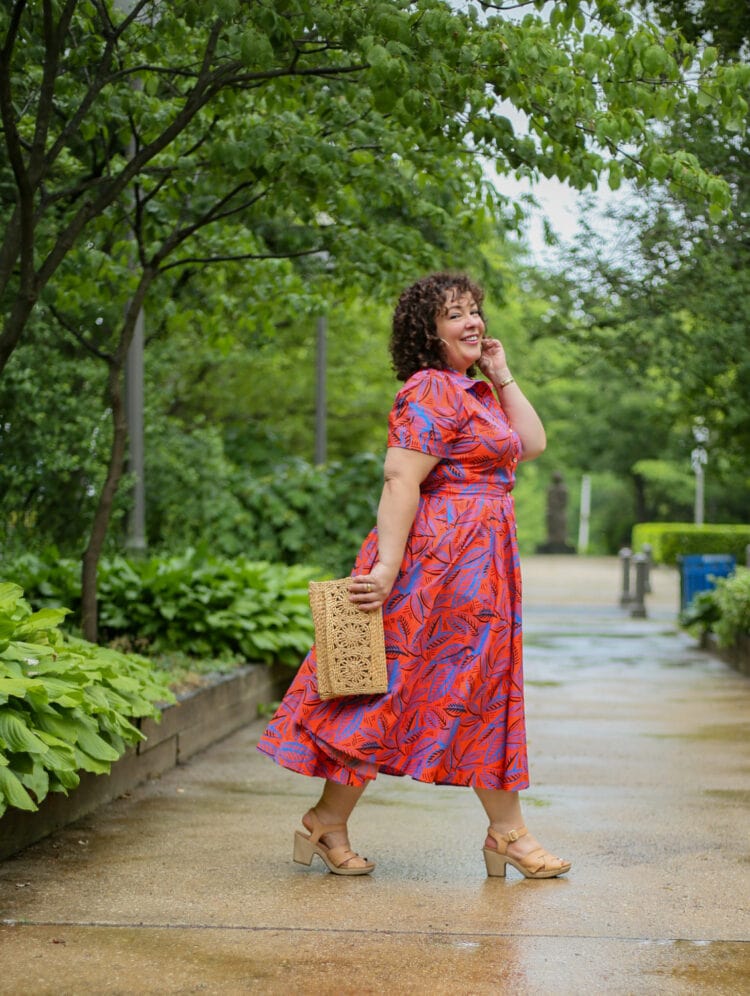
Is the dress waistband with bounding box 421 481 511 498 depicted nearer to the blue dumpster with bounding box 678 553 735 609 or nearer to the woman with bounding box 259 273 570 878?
the woman with bounding box 259 273 570 878

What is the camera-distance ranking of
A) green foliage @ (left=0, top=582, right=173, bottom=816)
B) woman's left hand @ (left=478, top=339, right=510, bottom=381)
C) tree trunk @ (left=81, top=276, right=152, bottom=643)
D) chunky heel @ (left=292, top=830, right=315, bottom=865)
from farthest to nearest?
tree trunk @ (left=81, top=276, right=152, bottom=643), woman's left hand @ (left=478, top=339, right=510, bottom=381), chunky heel @ (left=292, top=830, right=315, bottom=865), green foliage @ (left=0, top=582, right=173, bottom=816)

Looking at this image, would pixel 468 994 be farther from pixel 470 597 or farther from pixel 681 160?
pixel 681 160

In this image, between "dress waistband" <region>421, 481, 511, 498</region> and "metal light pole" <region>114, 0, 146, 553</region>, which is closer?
"dress waistband" <region>421, 481, 511, 498</region>

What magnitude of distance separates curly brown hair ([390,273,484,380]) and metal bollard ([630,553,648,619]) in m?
15.9

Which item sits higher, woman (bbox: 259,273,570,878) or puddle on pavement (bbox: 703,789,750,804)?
woman (bbox: 259,273,570,878)

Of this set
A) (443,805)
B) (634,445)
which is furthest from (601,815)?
(634,445)

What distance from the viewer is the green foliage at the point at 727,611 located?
1287 centimetres

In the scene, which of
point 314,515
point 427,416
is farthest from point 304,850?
point 314,515

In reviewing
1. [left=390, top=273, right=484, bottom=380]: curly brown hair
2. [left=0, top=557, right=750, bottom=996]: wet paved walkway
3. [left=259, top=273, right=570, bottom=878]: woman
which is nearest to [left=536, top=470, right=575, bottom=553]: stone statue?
[left=0, top=557, right=750, bottom=996]: wet paved walkway

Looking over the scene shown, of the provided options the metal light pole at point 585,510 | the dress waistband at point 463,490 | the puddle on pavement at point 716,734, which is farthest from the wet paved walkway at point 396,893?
the metal light pole at point 585,510

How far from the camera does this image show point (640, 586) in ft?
68.3

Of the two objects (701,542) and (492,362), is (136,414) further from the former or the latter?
(701,542)

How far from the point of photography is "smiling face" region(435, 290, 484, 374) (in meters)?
5.00

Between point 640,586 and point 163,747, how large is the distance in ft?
47.9
